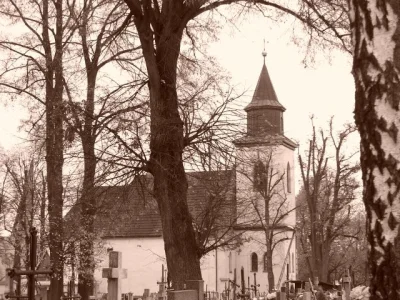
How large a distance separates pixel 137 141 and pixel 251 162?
2104 mm

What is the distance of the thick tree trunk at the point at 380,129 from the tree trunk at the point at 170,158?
297 inches

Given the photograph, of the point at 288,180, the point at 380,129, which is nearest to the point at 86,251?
the point at 380,129

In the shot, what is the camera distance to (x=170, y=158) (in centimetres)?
1272

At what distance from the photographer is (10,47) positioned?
82.6ft

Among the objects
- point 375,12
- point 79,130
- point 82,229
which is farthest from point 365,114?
point 82,229

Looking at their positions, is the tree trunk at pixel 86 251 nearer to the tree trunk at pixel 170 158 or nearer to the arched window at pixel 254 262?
the tree trunk at pixel 170 158

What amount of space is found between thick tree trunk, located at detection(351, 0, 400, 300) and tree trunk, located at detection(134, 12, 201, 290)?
7539mm

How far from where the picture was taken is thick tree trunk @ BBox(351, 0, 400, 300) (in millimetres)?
4832

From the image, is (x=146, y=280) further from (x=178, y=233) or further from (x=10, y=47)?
(x=178, y=233)

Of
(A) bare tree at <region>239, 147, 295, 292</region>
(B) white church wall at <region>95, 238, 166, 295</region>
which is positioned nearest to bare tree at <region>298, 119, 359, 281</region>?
(A) bare tree at <region>239, 147, 295, 292</region>

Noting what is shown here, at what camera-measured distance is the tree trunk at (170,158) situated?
1258 centimetres

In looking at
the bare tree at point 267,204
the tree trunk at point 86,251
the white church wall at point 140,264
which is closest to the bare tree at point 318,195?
the bare tree at point 267,204

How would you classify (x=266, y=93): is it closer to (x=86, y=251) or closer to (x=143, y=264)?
(x=143, y=264)

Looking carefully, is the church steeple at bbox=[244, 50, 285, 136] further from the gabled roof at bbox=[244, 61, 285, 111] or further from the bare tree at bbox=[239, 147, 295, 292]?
the bare tree at bbox=[239, 147, 295, 292]
